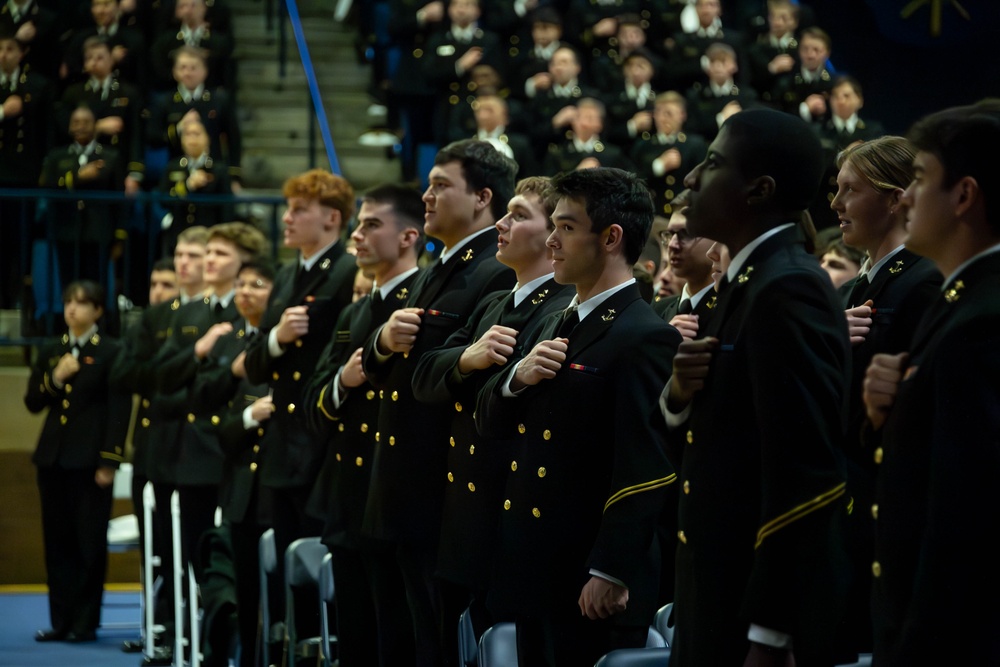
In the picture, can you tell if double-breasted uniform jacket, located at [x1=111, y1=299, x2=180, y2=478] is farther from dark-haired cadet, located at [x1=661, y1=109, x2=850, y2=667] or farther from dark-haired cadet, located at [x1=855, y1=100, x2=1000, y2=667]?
dark-haired cadet, located at [x1=855, y1=100, x2=1000, y2=667]

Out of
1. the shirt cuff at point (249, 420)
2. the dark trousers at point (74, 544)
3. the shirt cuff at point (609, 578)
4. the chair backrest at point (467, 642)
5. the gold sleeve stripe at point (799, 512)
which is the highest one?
the gold sleeve stripe at point (799, 512)

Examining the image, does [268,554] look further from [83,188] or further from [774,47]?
[774,47]

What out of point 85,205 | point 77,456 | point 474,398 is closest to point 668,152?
point 85,205

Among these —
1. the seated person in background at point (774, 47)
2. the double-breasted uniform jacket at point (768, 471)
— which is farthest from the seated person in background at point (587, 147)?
the double-breasted uniform jacket at point (768, 471)

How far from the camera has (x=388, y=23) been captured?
36.2 feet

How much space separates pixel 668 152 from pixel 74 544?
4.45m

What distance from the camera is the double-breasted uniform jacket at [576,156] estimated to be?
9242 millimetres

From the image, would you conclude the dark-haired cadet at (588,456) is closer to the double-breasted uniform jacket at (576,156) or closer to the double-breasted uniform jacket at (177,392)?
the double-breasted uniform jacket at (177,392)

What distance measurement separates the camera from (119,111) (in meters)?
9.62

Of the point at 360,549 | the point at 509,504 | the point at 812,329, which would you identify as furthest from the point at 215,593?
the point at 812,329

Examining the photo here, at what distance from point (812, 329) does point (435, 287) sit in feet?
6.16

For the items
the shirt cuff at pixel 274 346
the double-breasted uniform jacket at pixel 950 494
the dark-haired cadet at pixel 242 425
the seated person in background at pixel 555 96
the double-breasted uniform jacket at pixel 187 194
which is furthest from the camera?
the seated person in background at pixel 555 96

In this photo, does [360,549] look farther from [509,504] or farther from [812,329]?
[812,329]

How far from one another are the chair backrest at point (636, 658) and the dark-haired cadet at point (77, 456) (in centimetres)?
508
